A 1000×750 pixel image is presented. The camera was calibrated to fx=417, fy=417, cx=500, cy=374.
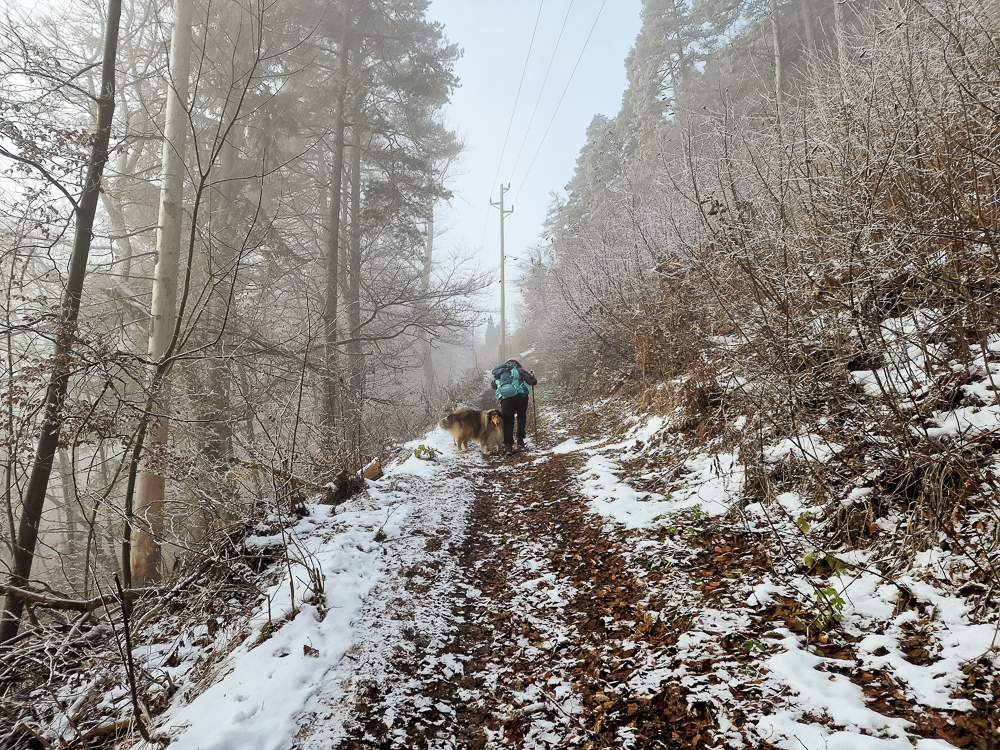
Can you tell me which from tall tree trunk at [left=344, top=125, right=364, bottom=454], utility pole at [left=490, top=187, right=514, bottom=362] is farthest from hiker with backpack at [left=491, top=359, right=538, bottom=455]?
utility pole at [left=490, top=187, right=514, bottom=362]

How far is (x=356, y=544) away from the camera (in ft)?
13.6

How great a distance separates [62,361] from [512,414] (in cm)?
664

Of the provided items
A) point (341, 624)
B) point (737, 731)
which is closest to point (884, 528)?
point (737, 731)

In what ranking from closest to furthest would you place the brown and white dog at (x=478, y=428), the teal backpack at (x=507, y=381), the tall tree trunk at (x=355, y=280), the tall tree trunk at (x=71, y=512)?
the tall tree trunk at (x=71, y=512), the teal backpack at (x=507, y=381), the tall tree trunk at (x=355, y=280), the brown and white dog at (x=478, y=428)

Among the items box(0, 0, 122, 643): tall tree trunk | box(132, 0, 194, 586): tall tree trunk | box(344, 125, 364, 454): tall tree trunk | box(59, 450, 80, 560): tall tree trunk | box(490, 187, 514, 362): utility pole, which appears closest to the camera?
box(59, 450, 80, 560): tall tree trunk

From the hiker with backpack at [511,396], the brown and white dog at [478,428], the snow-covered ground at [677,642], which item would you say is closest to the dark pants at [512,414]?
the hiker with backpack at [511,396]

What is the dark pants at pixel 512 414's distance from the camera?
8.36m

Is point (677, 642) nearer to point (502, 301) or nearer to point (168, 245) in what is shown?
point (168, 245)

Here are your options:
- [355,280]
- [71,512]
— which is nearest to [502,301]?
[355,280]

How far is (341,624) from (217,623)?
87 cm

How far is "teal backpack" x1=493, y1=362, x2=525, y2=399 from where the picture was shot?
27.1ft

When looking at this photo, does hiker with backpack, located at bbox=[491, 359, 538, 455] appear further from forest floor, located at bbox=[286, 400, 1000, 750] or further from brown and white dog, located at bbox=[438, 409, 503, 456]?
forest floor, located at bbox=[286, 400, 1000, 750]

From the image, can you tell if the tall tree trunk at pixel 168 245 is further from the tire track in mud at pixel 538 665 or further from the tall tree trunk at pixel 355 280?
the tire track in mud at pixel 538 665

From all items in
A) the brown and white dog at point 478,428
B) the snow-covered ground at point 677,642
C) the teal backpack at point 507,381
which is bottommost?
the snow-covered ground at point 677,642
